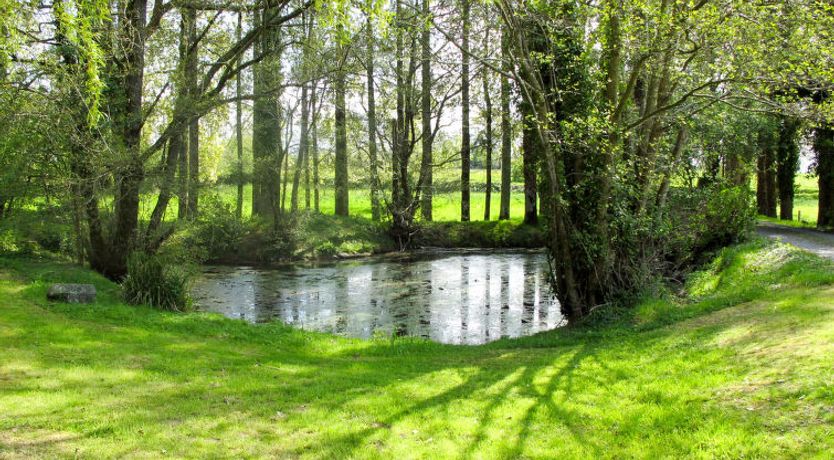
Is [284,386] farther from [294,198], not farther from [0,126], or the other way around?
[294,198]

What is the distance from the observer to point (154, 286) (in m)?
13.2

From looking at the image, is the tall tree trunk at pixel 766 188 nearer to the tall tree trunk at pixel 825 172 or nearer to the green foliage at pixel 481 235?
the tall tree trunk at pixel 825 172

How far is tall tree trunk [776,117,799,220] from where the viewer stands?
24875 mm

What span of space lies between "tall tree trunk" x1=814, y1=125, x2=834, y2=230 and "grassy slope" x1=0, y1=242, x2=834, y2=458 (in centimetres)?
1297

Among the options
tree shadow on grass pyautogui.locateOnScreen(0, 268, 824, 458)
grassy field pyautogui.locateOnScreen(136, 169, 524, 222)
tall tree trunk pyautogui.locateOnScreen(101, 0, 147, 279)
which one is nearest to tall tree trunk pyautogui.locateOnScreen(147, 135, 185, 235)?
grassy field pyautogui.locateOnScreen(136, 169, 524, 222)

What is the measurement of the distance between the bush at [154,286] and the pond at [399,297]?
1717mm

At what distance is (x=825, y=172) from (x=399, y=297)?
669 inches

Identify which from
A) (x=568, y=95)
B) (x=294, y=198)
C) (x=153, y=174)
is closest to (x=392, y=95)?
(x=294, y=198)

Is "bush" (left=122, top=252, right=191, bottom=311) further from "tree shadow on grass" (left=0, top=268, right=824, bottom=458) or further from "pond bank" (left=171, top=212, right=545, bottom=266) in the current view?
"pond bank" (left=171, top=212, right=545, bottom=266)

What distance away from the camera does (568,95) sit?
40.0 ft

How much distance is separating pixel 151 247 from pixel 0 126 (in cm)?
449

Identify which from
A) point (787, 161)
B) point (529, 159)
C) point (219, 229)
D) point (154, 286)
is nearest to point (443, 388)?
point (529, 159)

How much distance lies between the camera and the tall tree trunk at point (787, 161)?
24875mm

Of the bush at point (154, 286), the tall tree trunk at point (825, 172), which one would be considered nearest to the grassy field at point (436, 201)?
the bush at point (154, 286)
